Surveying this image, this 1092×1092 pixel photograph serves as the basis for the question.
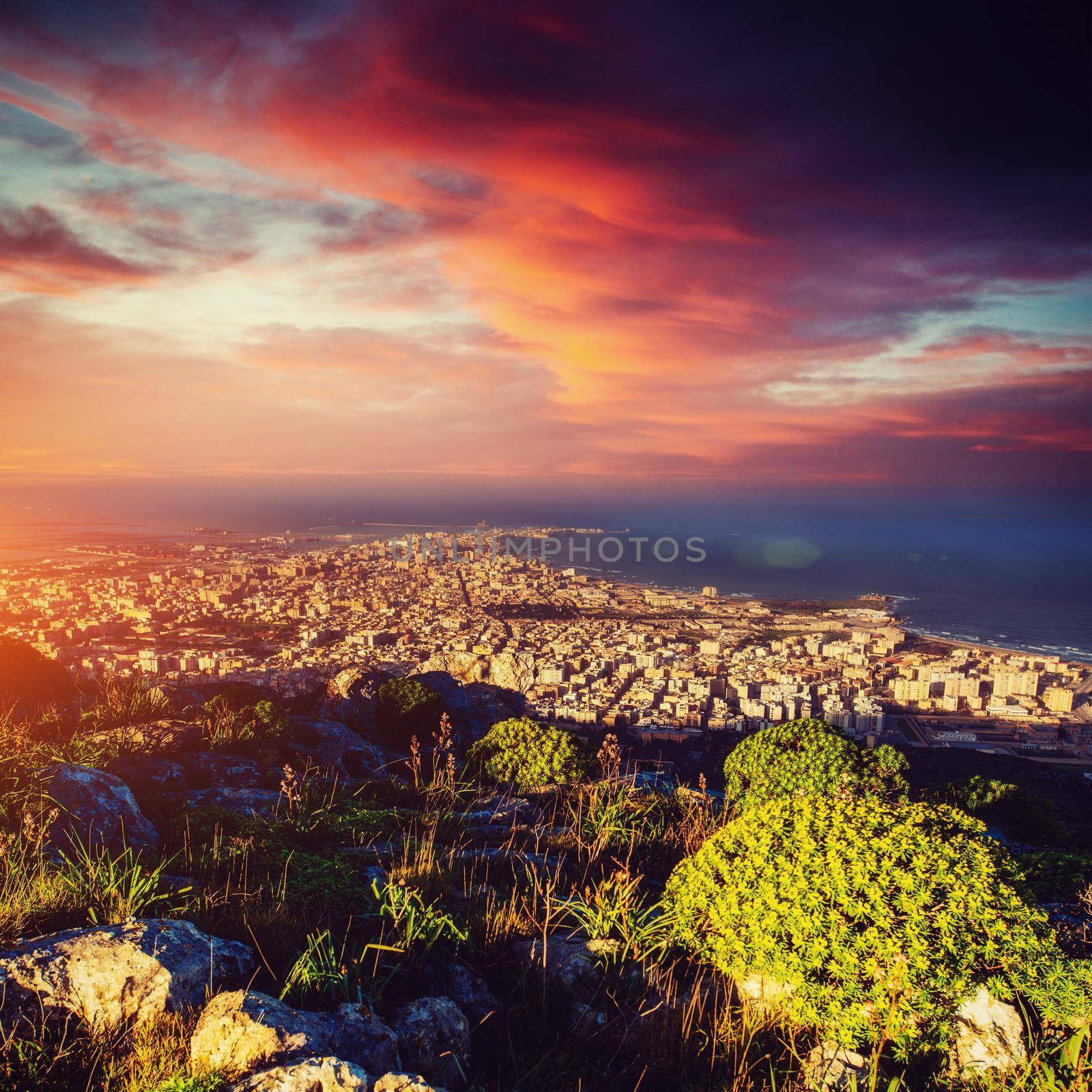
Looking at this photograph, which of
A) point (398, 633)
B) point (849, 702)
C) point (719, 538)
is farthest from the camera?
point (719, 538)

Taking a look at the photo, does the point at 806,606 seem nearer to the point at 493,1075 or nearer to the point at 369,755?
the point at 369,755

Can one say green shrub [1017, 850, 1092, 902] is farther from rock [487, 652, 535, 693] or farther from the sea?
the sea

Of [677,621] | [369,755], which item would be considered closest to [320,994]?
[369,755]

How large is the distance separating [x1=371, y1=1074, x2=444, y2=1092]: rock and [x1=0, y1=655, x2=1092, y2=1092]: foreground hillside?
0.05 ft

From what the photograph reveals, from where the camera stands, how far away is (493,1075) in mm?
2785

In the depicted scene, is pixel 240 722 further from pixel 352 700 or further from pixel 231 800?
pixel 352 700

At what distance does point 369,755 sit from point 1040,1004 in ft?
25.1

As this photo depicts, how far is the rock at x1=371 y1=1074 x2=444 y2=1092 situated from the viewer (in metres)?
2.00

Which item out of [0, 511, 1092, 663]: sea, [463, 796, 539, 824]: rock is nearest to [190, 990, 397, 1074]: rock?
[463, 796, 539, 824]: rock

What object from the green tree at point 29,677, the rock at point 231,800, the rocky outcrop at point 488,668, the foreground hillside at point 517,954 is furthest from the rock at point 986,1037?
the rocky outcrop at point 488,668

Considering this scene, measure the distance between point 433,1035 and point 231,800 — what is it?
412 cm

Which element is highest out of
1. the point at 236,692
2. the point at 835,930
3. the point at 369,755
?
the point at 835,930

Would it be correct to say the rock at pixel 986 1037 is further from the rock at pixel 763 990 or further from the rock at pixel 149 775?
the rock at pixel 149 775

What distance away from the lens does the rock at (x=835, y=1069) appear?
8.90 ft
